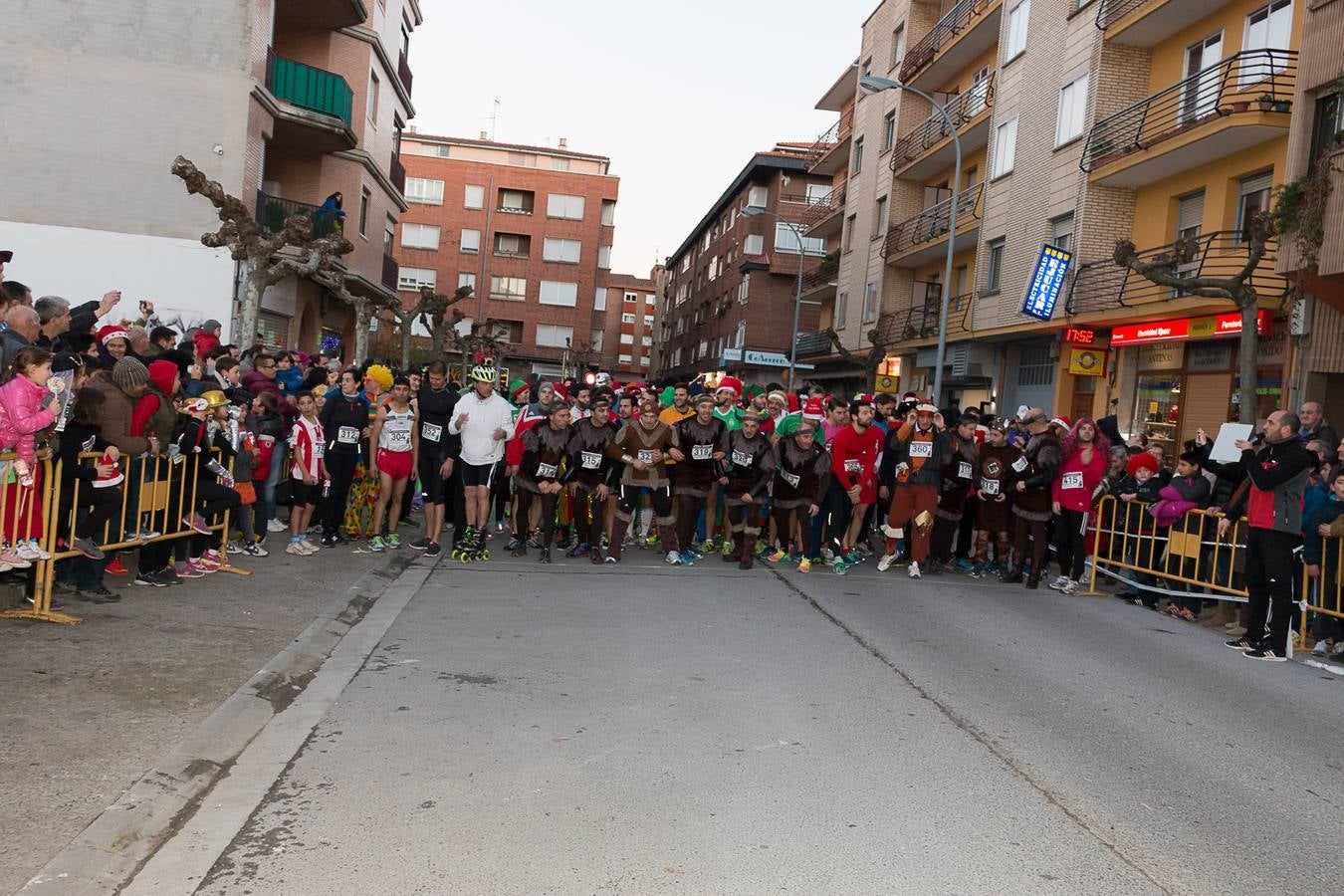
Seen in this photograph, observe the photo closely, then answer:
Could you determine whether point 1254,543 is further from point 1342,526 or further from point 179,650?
point 179,650

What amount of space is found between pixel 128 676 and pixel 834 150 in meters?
43.8

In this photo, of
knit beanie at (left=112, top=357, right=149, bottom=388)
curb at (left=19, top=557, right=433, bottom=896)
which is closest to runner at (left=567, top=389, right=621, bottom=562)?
curb at (left=19, top=557, right=433, bottom=896)

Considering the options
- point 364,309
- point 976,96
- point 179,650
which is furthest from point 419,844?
point 976,96

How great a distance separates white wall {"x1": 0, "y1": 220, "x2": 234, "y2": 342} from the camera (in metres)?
22.4

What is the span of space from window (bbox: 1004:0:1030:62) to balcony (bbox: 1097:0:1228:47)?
15.9ft

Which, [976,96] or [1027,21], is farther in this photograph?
[976,96]

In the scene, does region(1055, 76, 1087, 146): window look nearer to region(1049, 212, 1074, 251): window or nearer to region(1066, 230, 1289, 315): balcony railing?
region(1049, 212, 1074, 251): window

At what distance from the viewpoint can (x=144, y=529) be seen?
8.40 m

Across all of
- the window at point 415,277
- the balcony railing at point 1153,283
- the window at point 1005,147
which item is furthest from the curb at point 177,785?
the window at point 415,277

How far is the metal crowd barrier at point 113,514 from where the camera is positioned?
700 centimetres

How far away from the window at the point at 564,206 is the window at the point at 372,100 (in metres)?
39.7

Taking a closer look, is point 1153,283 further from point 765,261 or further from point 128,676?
point 765,261

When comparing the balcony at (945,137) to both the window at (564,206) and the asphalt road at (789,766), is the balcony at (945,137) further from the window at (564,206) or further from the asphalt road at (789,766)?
the window at (564,206)

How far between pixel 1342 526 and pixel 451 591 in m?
7.96
